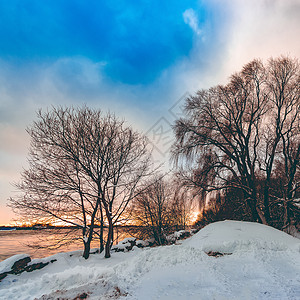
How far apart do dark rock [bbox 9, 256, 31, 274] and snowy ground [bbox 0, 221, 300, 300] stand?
Result: 391 mm

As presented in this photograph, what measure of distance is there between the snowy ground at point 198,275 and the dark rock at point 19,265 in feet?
1.28

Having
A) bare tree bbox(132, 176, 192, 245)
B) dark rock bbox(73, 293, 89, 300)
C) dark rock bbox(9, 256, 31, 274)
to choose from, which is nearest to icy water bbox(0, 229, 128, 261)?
dark rock bbox(9, 256, 31, 274)

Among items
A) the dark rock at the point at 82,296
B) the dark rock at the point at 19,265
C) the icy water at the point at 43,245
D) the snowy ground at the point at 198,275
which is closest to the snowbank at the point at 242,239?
the snowy ground at the point at 198,275

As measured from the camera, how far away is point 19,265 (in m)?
8.57

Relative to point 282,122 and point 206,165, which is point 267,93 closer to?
point 282,122

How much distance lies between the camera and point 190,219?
27219 mm

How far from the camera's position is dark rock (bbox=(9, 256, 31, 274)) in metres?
8.28

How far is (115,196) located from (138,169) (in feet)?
7.26

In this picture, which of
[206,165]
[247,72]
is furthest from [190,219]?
[247,72]

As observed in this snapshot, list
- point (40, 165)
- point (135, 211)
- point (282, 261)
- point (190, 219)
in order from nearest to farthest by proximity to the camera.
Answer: point (282, 261), point (40, 165), point (135, 211), point (190, 219)

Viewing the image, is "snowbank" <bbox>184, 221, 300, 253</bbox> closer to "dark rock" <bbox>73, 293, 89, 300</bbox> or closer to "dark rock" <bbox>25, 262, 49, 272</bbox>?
"dark rock" <bbox>73, 293, 89, 300</bbox>

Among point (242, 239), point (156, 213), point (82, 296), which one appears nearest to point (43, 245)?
point (82, 296)

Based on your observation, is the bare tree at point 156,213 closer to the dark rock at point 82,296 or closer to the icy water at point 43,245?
the icy water at point 43,245

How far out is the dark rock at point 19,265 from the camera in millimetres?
8278
